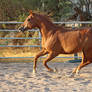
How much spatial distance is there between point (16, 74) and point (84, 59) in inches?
72.9

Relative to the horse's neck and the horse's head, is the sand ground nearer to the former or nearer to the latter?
the horse's neck

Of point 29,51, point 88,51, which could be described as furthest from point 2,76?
point 29,51

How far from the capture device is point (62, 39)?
5.61 meters

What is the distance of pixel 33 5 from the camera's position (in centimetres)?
1235

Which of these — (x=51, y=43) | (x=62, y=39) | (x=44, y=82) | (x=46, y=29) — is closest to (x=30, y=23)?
(x=46, y=29)

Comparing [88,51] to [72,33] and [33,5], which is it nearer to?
[72,33]

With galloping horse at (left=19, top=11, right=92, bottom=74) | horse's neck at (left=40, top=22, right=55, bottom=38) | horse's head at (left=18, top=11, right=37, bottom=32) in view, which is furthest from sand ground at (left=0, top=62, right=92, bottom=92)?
horse's head at (left=18, top=11, right=37, bottom=32)

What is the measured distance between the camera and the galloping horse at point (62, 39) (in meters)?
5.48

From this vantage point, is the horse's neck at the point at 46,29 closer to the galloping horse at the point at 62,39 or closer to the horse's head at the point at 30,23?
the galloping horse at the point at 62,39

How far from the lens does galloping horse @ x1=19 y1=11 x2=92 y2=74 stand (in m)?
5.48

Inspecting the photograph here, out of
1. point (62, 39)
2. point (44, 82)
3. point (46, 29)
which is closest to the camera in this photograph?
point (44, 82)

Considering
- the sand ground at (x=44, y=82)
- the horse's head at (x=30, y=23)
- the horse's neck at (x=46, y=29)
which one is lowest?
the sand ground at (x=44, y=82)

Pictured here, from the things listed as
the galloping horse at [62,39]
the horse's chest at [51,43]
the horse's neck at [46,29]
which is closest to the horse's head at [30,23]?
the galloping horse at [62,39]

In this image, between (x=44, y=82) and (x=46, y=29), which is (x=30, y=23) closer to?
(x=46, y=29)
